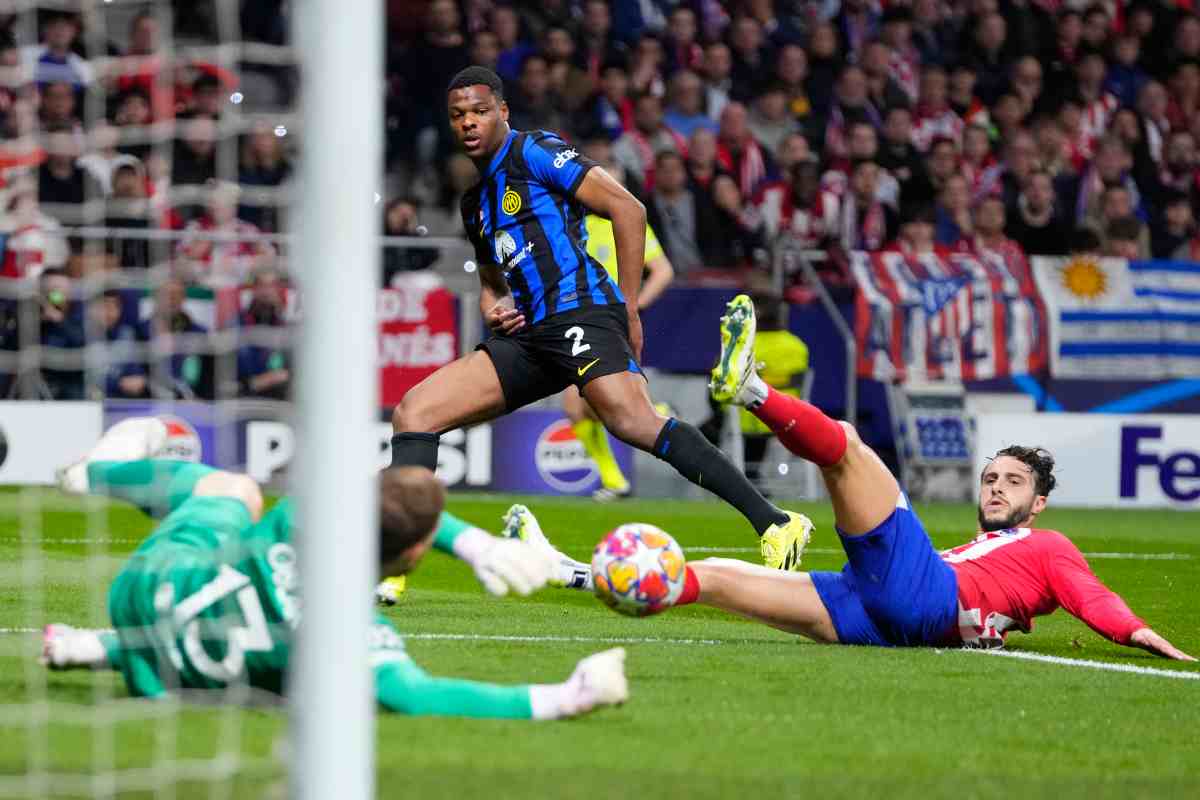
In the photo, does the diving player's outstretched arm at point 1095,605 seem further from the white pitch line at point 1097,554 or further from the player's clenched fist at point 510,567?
the white pitch line at point 1097,554

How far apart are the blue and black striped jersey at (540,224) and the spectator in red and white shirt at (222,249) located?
160 inches

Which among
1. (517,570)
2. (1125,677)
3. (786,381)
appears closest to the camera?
(517,570)

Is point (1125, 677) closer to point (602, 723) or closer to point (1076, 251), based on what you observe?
point (602, 723)

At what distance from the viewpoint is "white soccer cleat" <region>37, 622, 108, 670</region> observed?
4949mm

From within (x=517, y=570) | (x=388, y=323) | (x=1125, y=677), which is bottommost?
(x=1125, y=677)

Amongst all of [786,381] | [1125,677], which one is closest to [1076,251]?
[786,381]

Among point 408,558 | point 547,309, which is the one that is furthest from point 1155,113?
point 408,558

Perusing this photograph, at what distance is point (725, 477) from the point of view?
739 centimetres

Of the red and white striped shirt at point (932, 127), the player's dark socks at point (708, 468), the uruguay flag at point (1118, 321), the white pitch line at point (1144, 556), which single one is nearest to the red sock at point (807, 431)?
the player's dark socks at point (708, 468)

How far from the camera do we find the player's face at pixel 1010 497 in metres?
6.75

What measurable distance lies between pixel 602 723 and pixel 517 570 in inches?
21.8

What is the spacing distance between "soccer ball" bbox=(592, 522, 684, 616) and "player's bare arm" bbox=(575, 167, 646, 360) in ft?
6.75

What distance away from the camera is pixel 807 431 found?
20.2 feet

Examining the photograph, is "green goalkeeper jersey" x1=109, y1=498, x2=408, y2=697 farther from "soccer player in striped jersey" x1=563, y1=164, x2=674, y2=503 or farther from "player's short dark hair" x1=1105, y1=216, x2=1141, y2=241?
"player's short dark hair" x1=1105, y1=216, x2=1141, y2=241
